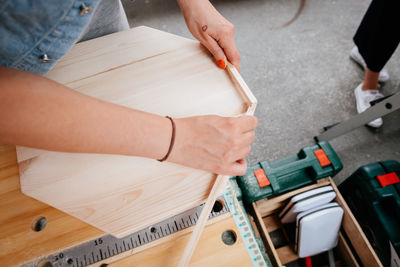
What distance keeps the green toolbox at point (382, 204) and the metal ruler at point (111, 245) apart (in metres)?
1.04

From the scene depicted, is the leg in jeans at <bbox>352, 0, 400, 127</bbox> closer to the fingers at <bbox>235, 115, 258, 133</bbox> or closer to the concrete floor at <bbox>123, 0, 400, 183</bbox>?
the concrete floor at <bbox>123, 0, 400, 183</bbox>

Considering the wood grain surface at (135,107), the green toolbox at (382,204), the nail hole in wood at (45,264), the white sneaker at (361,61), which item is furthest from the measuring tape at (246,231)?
the white sneaker at (361,61)

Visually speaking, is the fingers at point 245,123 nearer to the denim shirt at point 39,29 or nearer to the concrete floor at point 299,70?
the denim shirt at point 39,29

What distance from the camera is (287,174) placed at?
4.59 ft

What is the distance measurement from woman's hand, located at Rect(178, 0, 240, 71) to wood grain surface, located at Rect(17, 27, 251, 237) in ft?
0.14

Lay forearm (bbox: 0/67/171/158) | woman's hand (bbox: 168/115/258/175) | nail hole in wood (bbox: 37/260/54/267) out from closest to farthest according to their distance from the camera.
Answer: forearm (bbox: 0/67/171/158)
woman's hand (bbox: 168/115/258/175)
nail hole in wood (bbox: 37/260/54/267)

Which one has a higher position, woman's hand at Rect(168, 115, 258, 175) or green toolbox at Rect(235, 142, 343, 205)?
woman's hand at Rect(168, 115, 258, 175)

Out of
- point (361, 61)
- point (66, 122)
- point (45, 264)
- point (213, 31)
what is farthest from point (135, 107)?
point (361, 61)

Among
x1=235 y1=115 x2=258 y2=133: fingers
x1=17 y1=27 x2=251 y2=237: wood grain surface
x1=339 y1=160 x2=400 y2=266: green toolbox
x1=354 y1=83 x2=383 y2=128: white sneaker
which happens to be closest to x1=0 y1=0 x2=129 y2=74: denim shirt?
x1=17 y1=27 x2=251 y2=237: wood grain surface

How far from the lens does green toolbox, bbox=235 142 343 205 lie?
52.5 inches

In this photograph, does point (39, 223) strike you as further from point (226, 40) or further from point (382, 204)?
point (382, 204)

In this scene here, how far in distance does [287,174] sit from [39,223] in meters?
1.21

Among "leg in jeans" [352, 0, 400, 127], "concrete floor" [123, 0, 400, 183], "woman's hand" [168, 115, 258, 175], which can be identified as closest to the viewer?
"woman's hand" [168, 115, 258, 175]

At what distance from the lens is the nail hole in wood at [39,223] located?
81 centimetres
